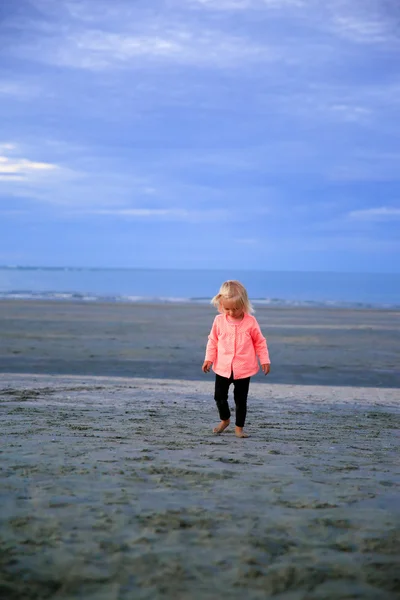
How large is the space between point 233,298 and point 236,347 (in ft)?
1.76

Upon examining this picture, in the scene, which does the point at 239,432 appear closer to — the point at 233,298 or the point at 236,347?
the point at 236,347

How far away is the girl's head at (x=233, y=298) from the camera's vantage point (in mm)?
7074

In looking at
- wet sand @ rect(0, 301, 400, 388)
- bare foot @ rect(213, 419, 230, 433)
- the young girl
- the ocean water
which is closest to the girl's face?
the young girl

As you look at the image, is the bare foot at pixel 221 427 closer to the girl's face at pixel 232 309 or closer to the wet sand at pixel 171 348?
the girl's face at pixel 232 309

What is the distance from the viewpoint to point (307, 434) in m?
7.61

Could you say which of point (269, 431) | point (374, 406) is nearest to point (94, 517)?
point (269, 431)

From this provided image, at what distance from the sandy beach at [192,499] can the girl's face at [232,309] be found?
1.27 meters

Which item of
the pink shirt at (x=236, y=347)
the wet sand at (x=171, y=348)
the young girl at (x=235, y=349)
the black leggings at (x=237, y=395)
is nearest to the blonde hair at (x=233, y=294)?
the young girl at (x=235, y=349)

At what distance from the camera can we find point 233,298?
707 cm

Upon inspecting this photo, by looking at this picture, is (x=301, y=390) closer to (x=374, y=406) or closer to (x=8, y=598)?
(x=374, y=406)

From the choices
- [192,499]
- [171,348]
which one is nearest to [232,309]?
[192,499]

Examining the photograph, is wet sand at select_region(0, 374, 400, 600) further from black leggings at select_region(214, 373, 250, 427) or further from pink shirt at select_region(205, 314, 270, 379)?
pink shirt at select_region(205, 314, 270, 379)

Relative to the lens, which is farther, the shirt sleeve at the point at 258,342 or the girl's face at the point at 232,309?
the shirt sleeve at the point at 258,342

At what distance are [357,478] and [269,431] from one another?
2.32 meters
